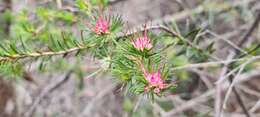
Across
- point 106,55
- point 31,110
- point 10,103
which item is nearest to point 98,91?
point 10,103

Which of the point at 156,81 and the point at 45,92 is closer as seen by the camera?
the point at 156,81

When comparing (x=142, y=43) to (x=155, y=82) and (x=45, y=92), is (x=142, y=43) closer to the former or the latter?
(x=155, y=82)

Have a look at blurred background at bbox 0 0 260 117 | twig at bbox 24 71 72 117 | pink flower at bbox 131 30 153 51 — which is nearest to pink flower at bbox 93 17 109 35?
pink flower at bbox 131 30 153 51

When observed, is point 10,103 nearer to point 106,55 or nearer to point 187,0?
point 187,0

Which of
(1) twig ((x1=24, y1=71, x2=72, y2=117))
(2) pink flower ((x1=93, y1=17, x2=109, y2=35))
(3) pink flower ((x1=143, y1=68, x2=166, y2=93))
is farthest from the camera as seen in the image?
(1) twig ((x1=24, y1=71, x2=72, y2=117))

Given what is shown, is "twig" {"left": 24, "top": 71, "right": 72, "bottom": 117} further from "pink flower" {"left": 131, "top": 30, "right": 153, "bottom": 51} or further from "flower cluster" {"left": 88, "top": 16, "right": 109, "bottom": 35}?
"pink flower" {"left": 131, "top": 30, "right": 153, "bottom": 51}

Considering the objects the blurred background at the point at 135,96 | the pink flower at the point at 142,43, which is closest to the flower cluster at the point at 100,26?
the pink flower at the point at 142,43

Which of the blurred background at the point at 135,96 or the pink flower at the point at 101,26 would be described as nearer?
the pink flower at the point at 101,26

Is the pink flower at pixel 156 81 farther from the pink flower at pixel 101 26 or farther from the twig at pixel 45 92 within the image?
the twig at pixel 45 92

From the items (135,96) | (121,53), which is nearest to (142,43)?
(121,53)
